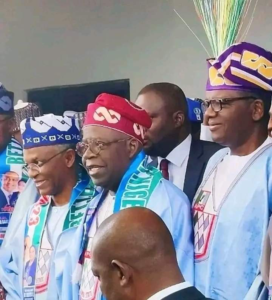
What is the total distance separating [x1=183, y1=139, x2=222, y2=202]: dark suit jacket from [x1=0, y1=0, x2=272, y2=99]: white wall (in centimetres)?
198

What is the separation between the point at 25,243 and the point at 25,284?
179 millimetres

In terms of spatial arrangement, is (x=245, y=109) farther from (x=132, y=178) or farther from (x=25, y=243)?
(x=25, y=243)

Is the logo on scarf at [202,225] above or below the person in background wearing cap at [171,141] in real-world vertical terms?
below

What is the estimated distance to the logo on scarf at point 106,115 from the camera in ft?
8.59

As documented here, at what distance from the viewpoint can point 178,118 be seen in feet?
10.0

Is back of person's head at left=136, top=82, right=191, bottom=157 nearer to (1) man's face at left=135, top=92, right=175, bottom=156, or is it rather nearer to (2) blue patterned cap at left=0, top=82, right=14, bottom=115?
(1) man's face at left=135, top=92, right=175, bottom=156

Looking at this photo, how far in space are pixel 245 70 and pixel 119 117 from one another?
20.0 inches

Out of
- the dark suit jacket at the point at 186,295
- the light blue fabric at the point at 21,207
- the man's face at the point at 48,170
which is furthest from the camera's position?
the light blue fabric at the point at 21,207

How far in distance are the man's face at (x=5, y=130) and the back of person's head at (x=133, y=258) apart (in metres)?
1.97

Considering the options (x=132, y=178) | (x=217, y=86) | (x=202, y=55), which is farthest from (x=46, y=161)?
(x=202, y=55)

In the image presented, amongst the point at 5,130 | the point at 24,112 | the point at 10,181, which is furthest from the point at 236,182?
the point at 24,112

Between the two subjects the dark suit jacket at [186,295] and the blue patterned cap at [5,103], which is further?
the blue patterned cap at [5,103]

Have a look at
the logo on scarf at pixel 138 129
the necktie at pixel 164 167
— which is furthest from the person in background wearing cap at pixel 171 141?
the logo on scarf at pixel 138 129

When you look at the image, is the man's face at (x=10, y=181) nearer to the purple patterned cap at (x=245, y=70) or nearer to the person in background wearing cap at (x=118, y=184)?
the person in background wearing cap at (x=118, y=184)
